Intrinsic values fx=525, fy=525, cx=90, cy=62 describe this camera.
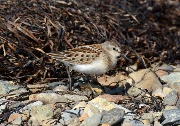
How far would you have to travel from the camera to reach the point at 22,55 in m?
6.41

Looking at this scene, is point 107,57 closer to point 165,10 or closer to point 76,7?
point 76,7

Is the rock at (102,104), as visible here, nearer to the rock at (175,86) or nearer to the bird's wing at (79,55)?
the bird's wing at (79,55)

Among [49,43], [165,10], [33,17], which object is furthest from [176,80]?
[165,10]

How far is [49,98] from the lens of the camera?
519 cm

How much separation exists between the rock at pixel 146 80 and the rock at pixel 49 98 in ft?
4.53

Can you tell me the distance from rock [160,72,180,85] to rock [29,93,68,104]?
5.80ft

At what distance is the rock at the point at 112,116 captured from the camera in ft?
15.1

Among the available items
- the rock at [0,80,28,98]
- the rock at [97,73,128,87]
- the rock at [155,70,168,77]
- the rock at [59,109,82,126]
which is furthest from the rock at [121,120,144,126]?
the rock at [155,70,168,77]

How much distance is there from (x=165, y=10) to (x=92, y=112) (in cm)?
504

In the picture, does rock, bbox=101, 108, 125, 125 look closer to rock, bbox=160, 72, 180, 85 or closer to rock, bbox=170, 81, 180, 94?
rock, bbox=170, 81, 180, 94

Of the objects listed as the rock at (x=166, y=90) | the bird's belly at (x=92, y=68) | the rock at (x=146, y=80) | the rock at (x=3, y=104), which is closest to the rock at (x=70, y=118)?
the rock at (x=3, y=104)

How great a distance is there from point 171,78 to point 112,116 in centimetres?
215

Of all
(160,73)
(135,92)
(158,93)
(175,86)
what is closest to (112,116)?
(158,93)

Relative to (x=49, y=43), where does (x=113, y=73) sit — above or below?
below
